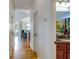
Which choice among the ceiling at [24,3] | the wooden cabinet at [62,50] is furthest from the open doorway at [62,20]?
the ceiling at [24,3]

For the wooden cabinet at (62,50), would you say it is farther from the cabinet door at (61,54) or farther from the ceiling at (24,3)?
the ceiling at (24,3)

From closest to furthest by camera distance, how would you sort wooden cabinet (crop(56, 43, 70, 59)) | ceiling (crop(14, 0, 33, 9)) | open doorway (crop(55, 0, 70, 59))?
wooden cabinet (crop(56, 43, 70, 59)) → open doorway (crop(55, 0, 70, 59)) → ceiling (crop(14, 0, 33, 9))

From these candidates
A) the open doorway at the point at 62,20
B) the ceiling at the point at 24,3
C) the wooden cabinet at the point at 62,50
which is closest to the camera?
the wooden cabinet at the point at 62,50

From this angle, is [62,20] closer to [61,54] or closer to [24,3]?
[61,54]

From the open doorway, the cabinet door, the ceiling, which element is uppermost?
the ceiling

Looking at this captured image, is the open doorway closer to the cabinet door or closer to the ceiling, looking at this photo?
the cabinet door

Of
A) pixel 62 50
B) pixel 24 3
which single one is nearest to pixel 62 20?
pixel 62 50

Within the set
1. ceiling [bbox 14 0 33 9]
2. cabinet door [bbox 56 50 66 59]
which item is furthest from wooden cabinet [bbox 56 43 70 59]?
ceiling [bbox 14 0 33 9]

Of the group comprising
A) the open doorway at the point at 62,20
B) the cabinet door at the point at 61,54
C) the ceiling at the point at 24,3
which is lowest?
the cabinet door at the point at 61,54
